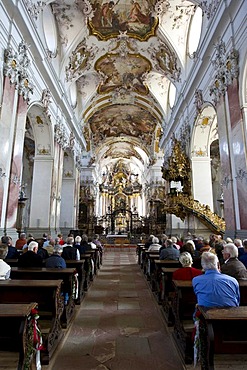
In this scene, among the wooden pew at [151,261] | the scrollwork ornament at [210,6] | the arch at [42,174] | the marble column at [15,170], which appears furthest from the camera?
the arch at [42,174]

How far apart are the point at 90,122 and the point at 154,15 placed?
464 inches

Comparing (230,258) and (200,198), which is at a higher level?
(200,198)

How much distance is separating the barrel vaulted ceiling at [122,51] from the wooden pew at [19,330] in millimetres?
12053

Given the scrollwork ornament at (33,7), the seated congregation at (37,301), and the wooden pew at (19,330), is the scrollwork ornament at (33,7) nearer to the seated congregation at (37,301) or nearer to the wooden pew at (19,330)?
the seated congregation at (37,301)

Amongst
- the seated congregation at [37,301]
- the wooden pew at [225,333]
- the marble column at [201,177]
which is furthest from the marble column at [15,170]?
the marble column at [201,177]

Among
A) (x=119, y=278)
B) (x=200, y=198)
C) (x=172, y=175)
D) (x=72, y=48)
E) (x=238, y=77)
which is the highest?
(x=72, y=48)

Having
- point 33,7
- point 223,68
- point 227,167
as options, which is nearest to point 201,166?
point 227,167

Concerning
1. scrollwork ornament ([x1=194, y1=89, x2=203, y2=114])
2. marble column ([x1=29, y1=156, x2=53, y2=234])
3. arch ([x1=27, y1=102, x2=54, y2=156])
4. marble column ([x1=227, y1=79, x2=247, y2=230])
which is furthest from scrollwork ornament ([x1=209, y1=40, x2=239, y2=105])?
marble column ([x1=29, y1=156, x2=53, y2=234])

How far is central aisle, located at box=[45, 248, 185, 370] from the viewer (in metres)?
2.62

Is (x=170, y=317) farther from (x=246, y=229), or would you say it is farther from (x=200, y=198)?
(x=200, y=198)

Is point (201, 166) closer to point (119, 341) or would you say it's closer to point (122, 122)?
point (119, 341)

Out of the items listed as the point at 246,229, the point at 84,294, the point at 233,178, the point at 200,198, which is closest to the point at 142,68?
the point at 200,198

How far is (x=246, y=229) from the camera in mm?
6324

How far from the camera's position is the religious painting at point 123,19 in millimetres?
11016
